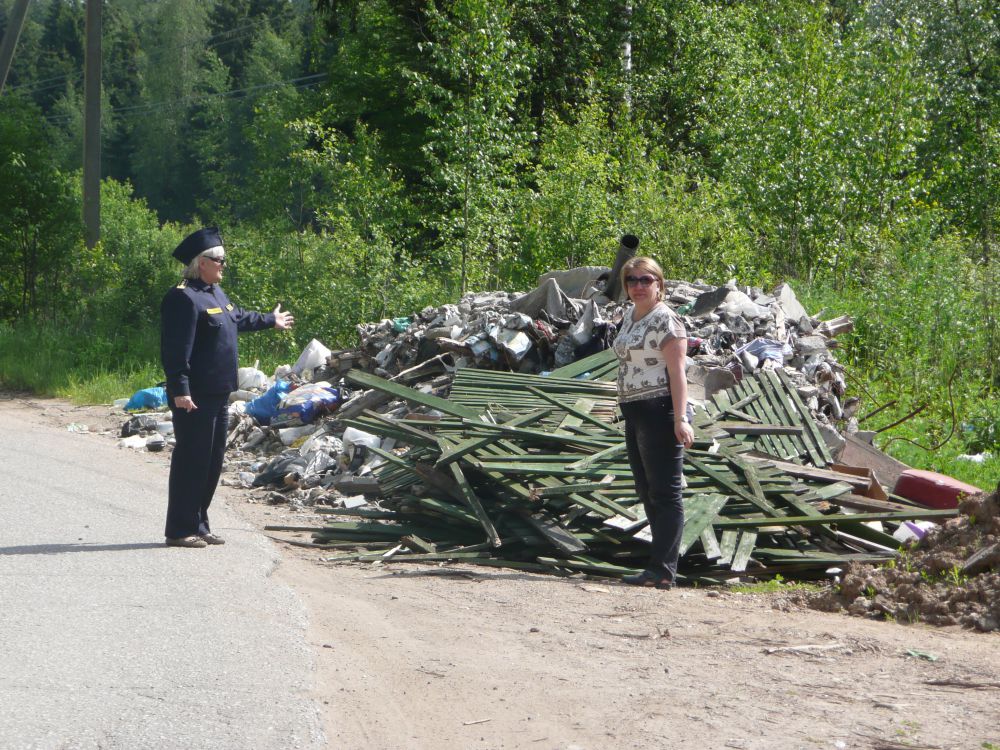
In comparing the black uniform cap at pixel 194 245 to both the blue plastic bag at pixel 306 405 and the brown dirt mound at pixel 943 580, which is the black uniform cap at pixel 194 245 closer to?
the brown dirt mound at pixel 943 580

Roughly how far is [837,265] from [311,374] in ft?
31.6

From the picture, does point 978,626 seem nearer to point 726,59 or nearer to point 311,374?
point 311,374

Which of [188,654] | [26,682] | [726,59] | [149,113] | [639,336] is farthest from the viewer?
[149,113]

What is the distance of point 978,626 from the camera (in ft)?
19.9

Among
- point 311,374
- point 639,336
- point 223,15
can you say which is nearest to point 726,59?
point 311,374

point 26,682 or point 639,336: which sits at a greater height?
point 639,336

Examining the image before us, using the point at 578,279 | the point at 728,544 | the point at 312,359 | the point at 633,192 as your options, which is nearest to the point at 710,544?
the point at 728,544

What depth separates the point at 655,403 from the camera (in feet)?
22.6

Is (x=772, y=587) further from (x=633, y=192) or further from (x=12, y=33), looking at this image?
(x=12, y=33)

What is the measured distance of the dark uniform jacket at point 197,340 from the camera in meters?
7.46

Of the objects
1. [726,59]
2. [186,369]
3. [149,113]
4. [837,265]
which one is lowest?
[186,369]

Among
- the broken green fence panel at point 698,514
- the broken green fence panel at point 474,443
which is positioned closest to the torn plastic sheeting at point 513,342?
the broken green fence panel at point 474,443

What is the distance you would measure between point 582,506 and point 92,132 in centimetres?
1806

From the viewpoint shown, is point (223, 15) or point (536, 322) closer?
point (536, 322)
